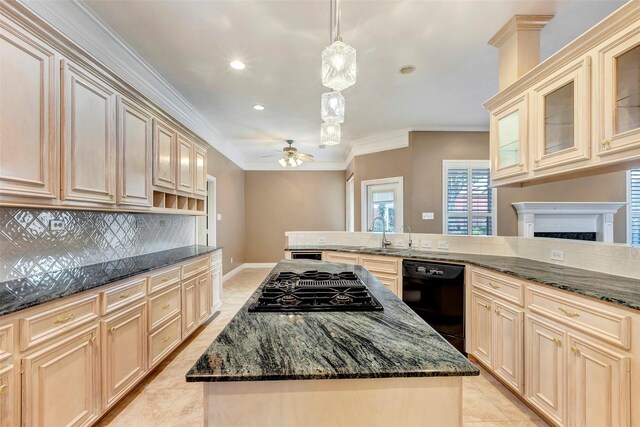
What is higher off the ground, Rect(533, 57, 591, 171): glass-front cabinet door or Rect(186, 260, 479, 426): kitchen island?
Rect(533, 57, 591, 171): glass-front cabinet door

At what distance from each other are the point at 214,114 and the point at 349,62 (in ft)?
10.9

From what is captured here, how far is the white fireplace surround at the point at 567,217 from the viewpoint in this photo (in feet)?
11.1

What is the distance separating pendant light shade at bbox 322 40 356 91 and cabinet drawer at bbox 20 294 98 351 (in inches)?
68.5

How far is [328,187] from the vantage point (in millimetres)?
7098

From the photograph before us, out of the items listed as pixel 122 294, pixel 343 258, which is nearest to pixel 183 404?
pixel 122 294

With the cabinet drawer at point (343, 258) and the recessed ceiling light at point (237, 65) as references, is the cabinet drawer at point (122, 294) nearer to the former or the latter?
the cabinet drawer at point (343, 258)

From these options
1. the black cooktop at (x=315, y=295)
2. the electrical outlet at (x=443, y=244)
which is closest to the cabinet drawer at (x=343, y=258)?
the electrical outlet at (x=443, y=244)

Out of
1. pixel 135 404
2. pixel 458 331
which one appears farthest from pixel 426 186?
pixel 135 404

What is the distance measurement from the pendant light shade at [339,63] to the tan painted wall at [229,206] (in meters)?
3.79

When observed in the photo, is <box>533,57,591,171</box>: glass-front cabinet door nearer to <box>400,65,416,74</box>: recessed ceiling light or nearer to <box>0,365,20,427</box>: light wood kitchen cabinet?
<box>400,65,416,74</box>: recessed ceiling light

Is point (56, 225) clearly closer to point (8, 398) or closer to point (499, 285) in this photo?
point (8, 398)

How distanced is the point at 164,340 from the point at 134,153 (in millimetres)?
1621

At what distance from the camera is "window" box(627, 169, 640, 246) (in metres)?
2.80

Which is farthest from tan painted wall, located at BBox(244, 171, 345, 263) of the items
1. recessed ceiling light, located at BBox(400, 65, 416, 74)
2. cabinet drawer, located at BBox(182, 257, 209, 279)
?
recessed ceiling light, located at BBox(400, 65, 416, 74)
